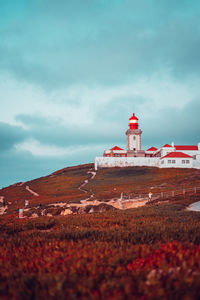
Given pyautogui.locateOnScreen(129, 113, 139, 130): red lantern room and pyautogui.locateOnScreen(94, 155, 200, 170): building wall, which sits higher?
pyautogui.locateOnScreen(129, 113, 139, 130): red lantern room

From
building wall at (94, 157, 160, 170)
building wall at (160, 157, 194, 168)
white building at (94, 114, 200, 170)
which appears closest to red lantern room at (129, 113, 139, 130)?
white building at (94, 114, 200, 170)

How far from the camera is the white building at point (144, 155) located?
86.7 meters

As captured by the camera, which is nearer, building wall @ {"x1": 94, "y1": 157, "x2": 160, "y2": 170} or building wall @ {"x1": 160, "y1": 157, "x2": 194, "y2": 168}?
building wall @ {"x1": 160, "y1": 157, "x2": 194, "y2": 168}

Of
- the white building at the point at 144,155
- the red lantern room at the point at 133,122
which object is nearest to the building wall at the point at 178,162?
the white building at the point at 144,155

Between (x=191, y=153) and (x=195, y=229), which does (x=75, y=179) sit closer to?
(x=191, y=153)

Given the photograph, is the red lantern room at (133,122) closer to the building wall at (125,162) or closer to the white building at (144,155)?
the white building at (144,155)

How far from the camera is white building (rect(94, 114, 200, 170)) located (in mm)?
86688

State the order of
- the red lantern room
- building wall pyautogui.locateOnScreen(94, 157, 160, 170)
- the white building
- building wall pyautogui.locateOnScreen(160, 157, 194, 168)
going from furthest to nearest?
the red lantern room, building wall pyautogui.locateOnScreen(94, 157, 160, 170), the white building, building wall pyautogui.locateOnScreen(160, 157, 194, 168)

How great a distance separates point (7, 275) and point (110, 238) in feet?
13.4

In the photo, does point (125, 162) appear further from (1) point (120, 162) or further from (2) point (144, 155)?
(2) point (144, 155)

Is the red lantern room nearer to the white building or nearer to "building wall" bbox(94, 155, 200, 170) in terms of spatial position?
the white building

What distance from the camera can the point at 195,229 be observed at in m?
9.27

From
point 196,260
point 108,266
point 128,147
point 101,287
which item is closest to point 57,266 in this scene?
point 108,266

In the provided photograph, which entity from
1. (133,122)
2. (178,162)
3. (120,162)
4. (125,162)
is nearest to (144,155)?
(125,162)
